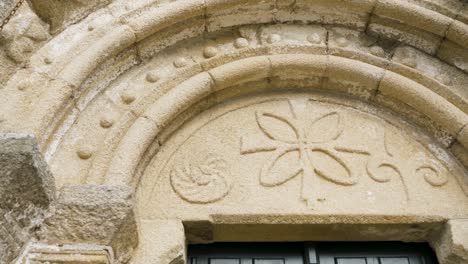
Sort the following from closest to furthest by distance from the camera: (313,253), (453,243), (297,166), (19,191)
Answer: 1. (19,191)
2. (453,243)
3. (313,253)
4. (297,166)

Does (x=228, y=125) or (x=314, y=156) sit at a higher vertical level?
(x=228, y=125)

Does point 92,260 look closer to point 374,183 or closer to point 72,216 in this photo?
point 72,216

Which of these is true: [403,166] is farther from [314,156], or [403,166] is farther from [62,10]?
[62,10]

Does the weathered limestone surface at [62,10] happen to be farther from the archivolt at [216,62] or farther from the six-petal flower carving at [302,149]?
the six-petal flower carving at [302,149]

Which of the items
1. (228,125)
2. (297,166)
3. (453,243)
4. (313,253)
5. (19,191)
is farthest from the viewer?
(228,125)

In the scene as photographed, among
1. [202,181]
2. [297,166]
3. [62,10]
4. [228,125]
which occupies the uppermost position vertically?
[62,10]

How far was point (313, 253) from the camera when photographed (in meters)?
3.22

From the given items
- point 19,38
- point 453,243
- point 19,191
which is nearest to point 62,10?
point 19,38

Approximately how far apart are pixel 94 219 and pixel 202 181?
78cm

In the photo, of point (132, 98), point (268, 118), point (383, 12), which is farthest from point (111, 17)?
point (383, 12)

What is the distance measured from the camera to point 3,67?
3.12m

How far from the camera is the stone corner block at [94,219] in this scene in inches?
104

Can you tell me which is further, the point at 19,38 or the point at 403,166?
the point at 403,166

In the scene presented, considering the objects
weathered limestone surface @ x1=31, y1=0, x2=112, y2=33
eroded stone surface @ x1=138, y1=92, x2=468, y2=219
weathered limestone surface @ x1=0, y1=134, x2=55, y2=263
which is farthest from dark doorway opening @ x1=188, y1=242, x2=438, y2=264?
weathered limestone surface @ x1=31, y1=0, x2=112, y2=33
